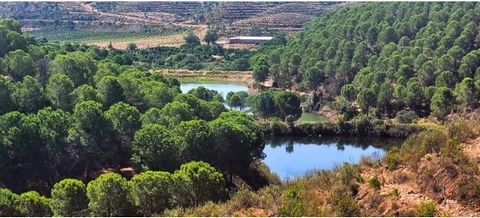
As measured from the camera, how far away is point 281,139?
115 feet

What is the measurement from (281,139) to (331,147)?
3226mm

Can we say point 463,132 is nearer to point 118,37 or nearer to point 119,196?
point 119,196

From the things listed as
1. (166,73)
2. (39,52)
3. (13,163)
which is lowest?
(166,73)

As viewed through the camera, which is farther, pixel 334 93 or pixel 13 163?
pixel 334 93

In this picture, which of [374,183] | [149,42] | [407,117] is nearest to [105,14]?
[149,42]

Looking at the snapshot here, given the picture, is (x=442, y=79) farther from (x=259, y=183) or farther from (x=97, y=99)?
(x=97, y=99)

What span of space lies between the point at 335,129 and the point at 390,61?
11840 millimetres

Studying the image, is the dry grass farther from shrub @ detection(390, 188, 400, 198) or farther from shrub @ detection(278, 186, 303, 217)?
shrub @ detection(390, 188, 400, 198)

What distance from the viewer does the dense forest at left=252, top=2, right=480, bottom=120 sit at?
38000mm

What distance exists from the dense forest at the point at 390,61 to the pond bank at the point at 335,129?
1.65 m

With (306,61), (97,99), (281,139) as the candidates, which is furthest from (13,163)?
Answer: (306,61)

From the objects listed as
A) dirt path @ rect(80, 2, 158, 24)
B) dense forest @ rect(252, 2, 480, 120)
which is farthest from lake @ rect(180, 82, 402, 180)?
dirt path @ rect(80, 2, 158, 24)

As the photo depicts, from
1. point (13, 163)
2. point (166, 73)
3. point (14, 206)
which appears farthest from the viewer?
point (166, 73)

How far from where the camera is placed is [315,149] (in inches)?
1335
